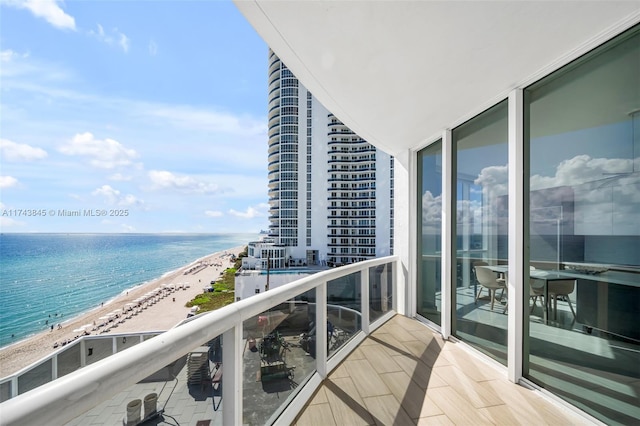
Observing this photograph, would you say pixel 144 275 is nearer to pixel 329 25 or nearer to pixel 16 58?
pixel 16 58

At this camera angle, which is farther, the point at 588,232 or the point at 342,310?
the point at 342,310

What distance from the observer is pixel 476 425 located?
2068 millimetres

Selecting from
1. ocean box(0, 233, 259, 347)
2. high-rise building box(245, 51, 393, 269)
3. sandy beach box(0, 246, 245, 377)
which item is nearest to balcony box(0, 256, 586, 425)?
sandy beach box(0, 246, 245, 377)

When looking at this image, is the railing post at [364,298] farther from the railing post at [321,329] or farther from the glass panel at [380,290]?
the railing post at [321,329]

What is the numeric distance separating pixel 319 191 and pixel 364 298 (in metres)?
39.2

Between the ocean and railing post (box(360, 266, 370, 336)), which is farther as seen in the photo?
the ocean

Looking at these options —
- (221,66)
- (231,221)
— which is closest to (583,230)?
(221,66)

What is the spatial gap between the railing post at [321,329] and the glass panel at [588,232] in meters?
1.68

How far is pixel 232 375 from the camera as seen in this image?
1.39 metres

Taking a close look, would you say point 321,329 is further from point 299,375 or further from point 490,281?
point 490,281

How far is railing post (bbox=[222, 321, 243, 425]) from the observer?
1327 millimetres

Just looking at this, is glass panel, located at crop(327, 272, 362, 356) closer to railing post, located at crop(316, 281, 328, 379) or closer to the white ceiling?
railing post, located at crop(316, 281, 328, 379)

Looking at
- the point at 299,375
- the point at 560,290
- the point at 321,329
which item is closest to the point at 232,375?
the point at 299,375

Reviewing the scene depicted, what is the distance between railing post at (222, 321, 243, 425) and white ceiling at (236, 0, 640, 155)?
1722 millimetres
